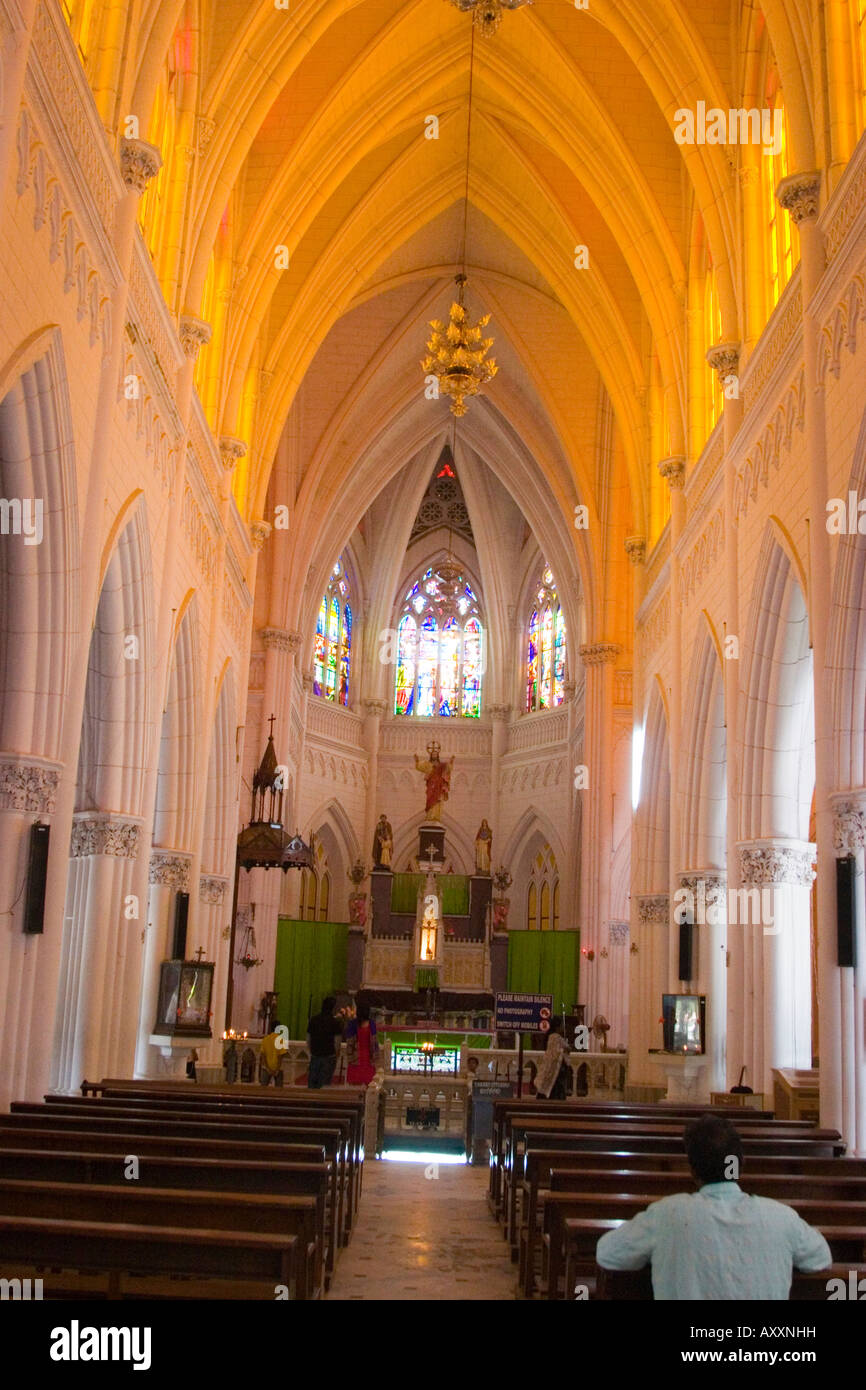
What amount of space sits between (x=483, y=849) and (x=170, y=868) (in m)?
17.5

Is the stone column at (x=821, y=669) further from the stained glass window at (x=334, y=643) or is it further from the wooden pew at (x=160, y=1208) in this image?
the stained glass window at (x=334, y=643)

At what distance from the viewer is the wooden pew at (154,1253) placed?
5.33 meters

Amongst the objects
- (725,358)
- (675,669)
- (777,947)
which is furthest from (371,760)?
(777,947)

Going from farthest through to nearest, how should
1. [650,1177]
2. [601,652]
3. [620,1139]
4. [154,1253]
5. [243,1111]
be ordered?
1. [601,652]
2. [243,1111]
3. [620,1139]
4. [650,1177]
5. [154,1253]

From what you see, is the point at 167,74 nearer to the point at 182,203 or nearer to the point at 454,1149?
the point at 182,203

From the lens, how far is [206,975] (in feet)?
56.2

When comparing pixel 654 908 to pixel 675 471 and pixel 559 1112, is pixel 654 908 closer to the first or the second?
pixel 675 471

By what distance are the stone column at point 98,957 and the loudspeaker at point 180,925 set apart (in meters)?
2.57

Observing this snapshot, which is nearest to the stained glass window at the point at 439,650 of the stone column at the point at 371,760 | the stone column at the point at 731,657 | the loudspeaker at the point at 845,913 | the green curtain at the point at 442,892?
the stone column at the point at 371,760

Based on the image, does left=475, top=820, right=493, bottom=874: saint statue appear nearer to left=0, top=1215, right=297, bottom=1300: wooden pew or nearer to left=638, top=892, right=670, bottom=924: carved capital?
left=638, top=892, right=670, bottom=924: carved capital

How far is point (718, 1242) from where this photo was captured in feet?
12.4

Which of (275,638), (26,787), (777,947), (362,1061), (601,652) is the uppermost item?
(275,638)
